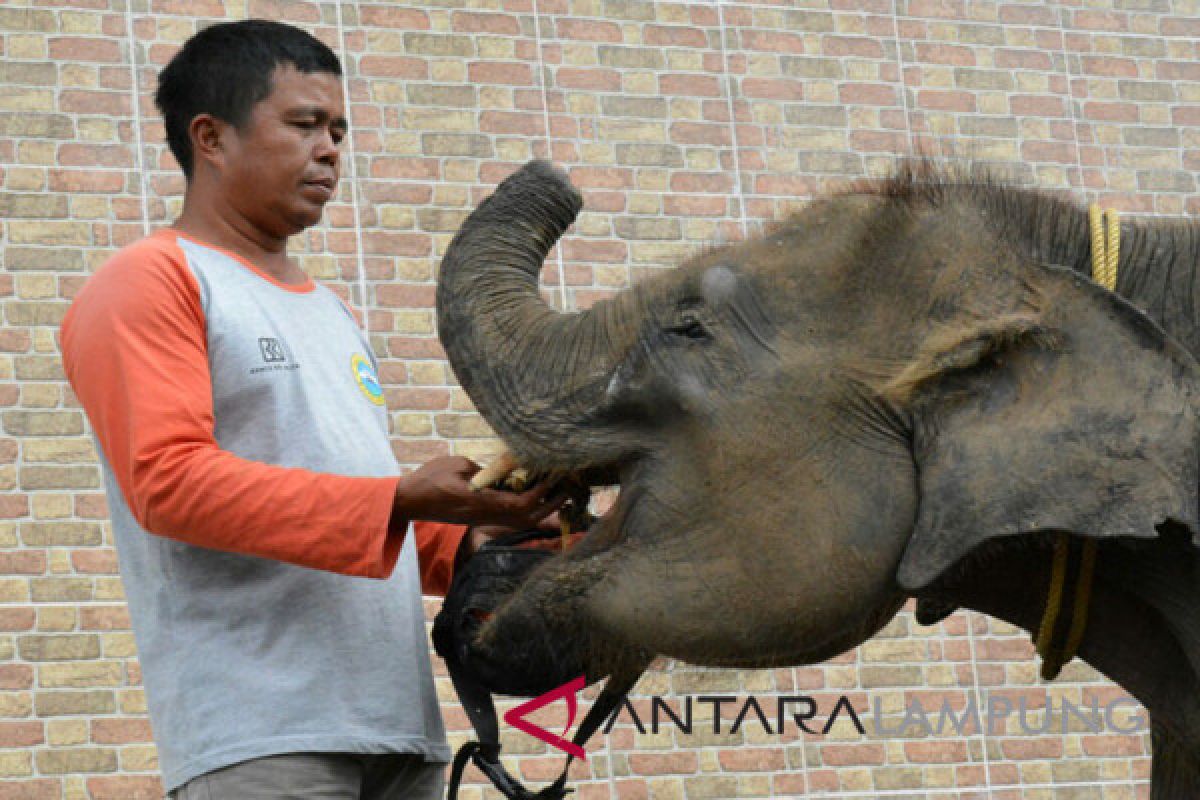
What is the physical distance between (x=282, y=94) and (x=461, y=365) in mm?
498

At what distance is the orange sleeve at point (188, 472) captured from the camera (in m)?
2.61

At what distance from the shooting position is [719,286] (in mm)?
2854

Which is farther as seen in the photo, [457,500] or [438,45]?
[438,45]

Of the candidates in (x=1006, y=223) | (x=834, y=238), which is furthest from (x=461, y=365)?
(x=1006, y=223)

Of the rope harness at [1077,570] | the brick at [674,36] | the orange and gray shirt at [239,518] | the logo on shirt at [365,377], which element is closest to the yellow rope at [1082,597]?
the rope harness at [1077,570]

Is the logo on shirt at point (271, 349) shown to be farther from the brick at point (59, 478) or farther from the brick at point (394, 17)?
the brick at point (394, 17)

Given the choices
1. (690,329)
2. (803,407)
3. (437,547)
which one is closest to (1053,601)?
(803,407)

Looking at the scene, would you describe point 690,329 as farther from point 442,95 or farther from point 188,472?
point 442,95

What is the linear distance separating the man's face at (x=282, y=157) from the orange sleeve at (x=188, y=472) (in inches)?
10.7

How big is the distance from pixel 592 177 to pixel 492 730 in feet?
15.5

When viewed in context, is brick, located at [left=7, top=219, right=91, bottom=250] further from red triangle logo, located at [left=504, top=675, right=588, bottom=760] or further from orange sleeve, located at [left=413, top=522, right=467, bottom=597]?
red triangle logo, located at [left=504, top=675, right=588, bottom=760]

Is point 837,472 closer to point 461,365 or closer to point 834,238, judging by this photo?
point 834,238

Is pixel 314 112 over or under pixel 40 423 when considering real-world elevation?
over

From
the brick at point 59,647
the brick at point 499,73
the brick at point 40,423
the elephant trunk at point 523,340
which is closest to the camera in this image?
the elephant trunk at point 523,340
